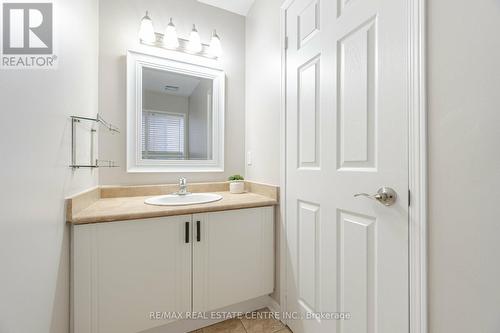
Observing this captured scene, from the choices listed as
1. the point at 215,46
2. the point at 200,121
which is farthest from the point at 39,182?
the point at 215,46

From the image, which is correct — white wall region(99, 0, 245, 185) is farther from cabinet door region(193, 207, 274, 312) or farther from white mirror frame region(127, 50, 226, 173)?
cabinet door region(193, 207, 274, 312)

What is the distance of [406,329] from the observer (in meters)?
0.74

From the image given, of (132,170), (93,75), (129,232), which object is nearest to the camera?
(129,232)

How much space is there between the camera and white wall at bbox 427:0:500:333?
56 cm

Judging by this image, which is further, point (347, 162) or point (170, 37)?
point (170, 37)

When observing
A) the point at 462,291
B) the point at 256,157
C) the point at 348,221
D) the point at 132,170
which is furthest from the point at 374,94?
the point at 132,170

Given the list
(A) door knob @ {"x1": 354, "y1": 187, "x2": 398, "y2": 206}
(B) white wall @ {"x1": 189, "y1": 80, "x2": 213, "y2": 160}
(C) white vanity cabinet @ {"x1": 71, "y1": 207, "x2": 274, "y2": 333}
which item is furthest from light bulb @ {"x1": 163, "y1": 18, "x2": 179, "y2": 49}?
(A) door knob @ {"x1": 354, "y1": 187, "x2": 398, "y2": 206}

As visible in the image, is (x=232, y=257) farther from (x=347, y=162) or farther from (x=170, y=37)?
(x=170, y=37)

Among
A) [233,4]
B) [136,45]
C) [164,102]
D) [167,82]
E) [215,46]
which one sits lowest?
[164,102]

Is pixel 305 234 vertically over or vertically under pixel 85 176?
under

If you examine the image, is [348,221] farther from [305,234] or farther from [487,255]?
[487,255]

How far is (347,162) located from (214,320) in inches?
51.7

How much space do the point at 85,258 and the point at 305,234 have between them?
1126mm

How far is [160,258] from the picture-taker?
3.83 feet
